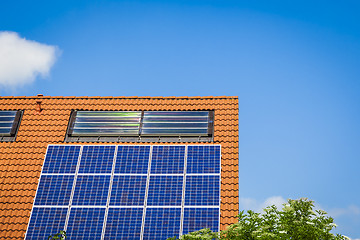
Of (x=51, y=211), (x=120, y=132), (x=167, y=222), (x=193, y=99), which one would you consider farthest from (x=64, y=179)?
(x=193, y=99)

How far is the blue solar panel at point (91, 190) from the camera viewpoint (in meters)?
21.0

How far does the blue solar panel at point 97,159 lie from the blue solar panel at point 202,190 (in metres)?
3.79

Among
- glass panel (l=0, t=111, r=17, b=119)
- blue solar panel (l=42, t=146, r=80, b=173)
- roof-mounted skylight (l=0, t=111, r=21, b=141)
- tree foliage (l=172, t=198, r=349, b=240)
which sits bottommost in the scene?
tree foliage (l=172, t=198, r=349, b=240)

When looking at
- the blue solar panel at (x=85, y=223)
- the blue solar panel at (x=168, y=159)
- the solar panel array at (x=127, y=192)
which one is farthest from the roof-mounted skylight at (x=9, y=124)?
the blue solar panel at (x=168, y=159)

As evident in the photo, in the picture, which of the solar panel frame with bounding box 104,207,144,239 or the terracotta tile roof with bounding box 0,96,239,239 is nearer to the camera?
the solar panel frame with bounding box 104,207,144,239

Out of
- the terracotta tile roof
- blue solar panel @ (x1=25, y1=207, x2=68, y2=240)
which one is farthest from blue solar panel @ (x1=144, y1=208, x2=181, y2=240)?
blue solar panel @ (x1=25, y1=207, x2=68, y2=240)

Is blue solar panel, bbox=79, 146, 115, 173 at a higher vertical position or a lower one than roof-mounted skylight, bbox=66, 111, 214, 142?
lower

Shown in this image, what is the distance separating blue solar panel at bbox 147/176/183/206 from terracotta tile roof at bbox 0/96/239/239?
196 centimetres

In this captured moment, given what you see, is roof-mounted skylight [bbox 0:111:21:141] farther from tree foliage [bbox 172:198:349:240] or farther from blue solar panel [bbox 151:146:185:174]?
tree foliage [bbox 172:198:349:240]

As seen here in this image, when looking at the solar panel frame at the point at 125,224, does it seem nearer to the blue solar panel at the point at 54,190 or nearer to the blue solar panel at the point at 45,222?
the blue solar panel at the point at 45,222

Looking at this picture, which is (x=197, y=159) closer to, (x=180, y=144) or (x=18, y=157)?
(x=180, y=144)

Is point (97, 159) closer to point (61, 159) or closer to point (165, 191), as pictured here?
point (61, 159)

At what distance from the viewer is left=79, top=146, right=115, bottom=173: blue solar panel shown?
22172 mm

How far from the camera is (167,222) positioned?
65.8 ft
